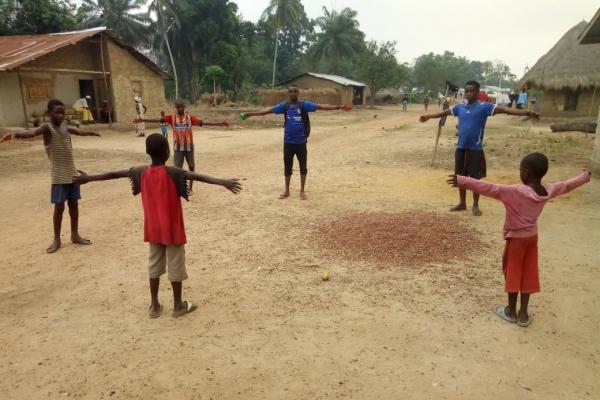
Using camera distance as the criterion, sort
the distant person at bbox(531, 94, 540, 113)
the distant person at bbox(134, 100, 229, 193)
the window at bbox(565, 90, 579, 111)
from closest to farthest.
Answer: the distant person at bbox(134, 100, 229, 193), the window at bbox(565, 90, 579, 111), the distant person at bbox(531, 94, 540, 113)

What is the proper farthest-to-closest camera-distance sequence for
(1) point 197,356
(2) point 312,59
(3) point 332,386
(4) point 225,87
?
(2) point 312,59 < (4) point 225,87 < (1) point 197,356 < (3) point 332,386

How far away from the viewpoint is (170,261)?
3.50 metres

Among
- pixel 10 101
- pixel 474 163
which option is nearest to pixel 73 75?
pixel 10 101

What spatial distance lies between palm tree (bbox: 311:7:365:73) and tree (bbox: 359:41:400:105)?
441 inches

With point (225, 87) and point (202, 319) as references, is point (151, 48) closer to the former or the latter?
point (225, 87)

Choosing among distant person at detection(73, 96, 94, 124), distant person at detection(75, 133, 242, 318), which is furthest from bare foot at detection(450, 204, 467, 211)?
distant person at detection(73, 96, 94, 124)

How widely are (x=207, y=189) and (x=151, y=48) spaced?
41958 millimetres

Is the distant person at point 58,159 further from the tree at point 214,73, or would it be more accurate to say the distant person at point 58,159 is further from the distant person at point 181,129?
the tree at point 214,73

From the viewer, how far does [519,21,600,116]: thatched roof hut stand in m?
20.5

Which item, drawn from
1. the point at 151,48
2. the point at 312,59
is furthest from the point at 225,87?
the point at 312,59

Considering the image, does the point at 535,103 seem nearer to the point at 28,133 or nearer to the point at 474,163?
the point at 474,163

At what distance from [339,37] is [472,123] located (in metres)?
50.3

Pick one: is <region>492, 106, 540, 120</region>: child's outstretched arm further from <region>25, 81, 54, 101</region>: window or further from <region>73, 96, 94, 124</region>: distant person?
<region>25, 81, 54, 101</region>: window

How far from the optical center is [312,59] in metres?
55.8
